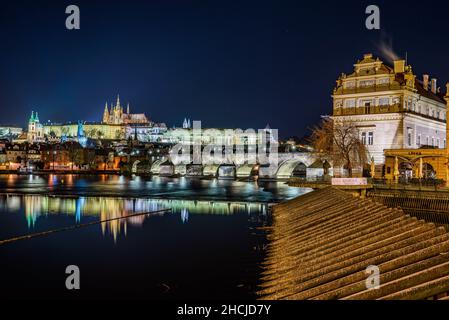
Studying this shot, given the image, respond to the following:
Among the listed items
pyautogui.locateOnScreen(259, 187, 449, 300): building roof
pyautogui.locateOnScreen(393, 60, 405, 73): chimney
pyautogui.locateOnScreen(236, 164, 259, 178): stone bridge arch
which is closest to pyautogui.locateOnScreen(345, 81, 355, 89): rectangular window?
pyautogui.locateOnScreen(393, 60, 405, 73): chimney

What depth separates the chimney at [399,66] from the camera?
58344mm

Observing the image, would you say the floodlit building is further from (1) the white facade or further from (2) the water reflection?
(2) the water reflection

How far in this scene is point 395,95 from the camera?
54.6m

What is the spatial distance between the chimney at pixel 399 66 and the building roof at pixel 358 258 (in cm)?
3785

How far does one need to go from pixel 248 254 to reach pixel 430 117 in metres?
45.4

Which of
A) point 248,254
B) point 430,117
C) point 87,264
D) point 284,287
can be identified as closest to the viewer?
point 284,287

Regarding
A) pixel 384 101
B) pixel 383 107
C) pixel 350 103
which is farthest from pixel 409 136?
pixel 350 103

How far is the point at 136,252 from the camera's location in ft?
72.7

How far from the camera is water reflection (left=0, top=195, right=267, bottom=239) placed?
3234cm

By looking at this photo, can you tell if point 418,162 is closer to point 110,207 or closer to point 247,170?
point 110,207

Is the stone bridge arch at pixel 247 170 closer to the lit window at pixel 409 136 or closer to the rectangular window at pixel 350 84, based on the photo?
the rectangular window at pixel 350 84

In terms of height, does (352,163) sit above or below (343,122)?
below
